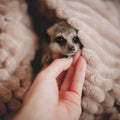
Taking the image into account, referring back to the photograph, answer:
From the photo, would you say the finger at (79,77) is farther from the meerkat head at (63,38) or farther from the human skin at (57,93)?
the meerkat head at (63,38)

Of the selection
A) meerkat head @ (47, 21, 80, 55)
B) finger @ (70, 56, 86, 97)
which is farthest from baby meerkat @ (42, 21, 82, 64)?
finger @ (70, 56, 86, 97)

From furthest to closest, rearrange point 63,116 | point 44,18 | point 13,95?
point 44,18
point 13,95
point 63,116

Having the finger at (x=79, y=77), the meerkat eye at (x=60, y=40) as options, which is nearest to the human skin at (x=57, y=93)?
the finger at (x=79, y=77)

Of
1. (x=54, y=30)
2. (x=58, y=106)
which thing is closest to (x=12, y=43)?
(x=54, y=30)

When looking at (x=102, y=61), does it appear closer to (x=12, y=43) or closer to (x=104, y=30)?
(x=104, y=30)

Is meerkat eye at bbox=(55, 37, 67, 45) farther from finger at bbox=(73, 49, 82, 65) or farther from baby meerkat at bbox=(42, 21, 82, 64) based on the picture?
finger at bbox=(73, 49, 82, 65)
